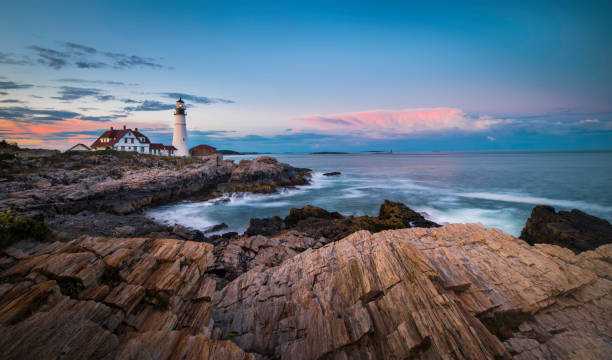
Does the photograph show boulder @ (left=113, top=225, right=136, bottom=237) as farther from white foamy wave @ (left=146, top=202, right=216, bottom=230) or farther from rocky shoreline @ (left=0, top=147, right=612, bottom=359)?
rocky shoreline @ (left=0, top=147, right=612, bottom=359)

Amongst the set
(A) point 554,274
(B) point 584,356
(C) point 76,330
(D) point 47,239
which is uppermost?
(D) point 47,239

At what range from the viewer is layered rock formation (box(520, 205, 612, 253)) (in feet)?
38.2

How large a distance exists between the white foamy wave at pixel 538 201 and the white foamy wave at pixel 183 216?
32.6m

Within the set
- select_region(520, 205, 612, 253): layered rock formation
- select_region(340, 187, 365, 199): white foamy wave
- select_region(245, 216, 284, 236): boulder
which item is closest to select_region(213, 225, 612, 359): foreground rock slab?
select_region(520, 205, 612, 253): layered rock formation

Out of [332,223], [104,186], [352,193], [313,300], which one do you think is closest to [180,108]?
[104,186]

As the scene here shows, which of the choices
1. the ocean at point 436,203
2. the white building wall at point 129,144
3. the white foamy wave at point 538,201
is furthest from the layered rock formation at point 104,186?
the white foamy wave at point 538,201

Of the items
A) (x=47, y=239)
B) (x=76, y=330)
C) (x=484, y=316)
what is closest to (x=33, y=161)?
(x=47, y=239)

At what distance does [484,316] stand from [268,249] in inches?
309

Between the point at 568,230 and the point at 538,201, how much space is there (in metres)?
18.8

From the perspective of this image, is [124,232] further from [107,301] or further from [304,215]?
[304,215]

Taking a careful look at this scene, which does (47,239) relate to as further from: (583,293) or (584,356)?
(583,293)

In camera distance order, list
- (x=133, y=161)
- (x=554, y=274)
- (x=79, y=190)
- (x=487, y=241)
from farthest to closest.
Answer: (x=133, y=161)
(x=79, y=190)
(x=487, y=241)
(x=554, y=274)

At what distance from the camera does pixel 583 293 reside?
6.98 metres

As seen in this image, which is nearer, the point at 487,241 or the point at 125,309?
the point at 125,309
